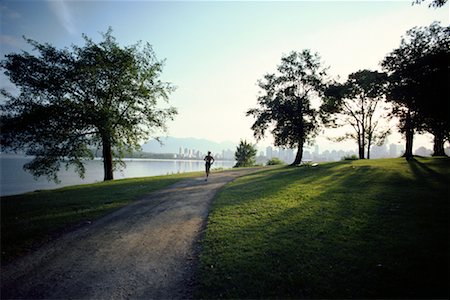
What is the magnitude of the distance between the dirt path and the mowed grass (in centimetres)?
76

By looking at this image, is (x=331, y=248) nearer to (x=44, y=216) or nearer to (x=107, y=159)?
(x=44, y=216)

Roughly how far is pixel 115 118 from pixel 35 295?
18427mm

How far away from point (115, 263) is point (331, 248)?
6.37 metres

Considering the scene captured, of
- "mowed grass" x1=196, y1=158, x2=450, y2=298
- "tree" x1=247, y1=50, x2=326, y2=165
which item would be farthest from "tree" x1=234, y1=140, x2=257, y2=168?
"mowed grass" x1=196, y1=158, x2=450, y2=298

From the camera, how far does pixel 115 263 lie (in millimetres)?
5781

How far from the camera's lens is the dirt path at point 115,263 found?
15.5 ft

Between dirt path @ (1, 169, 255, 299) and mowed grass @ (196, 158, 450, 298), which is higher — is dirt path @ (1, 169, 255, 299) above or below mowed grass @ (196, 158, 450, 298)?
below

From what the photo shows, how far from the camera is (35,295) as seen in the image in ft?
15.0

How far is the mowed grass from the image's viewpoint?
4.50 meters

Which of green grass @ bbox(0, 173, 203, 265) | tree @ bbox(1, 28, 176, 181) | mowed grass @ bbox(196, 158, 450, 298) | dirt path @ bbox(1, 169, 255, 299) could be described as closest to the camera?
mowed grass @ bbox(196, 158, 450, 298)

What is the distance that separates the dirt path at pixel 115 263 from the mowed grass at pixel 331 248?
30.1 inches

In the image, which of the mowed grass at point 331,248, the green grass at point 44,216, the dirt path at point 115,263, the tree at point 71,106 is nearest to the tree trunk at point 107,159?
the tree at point 71,106

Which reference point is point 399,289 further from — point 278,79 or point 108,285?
point 278,79

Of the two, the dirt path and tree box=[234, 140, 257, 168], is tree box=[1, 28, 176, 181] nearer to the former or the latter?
the dirt path
